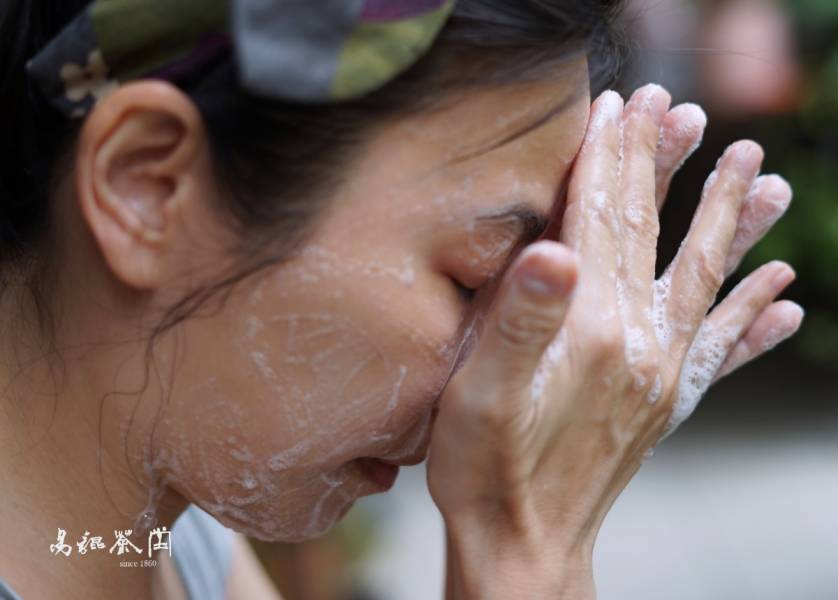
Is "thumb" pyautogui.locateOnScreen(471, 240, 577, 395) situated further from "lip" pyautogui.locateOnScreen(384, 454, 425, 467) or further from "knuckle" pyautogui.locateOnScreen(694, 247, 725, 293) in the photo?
"knuckle" pyautogui.locateOnScreen(694, 247, 725, 293)

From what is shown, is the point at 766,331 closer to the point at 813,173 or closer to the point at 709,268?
the point at 709,268

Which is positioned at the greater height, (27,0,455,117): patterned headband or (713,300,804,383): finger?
(27,0,455,117): patterned headband

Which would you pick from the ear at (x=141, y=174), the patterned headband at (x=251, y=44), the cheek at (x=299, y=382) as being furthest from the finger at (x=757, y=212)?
the ear at (x=141, y=174)

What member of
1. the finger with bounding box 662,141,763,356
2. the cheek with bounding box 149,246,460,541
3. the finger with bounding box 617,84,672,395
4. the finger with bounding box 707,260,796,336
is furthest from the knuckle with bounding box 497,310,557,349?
the finger with bounding box 707,260,796,336

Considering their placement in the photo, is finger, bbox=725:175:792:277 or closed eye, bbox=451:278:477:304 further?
finger, bbox=725:175:792:277

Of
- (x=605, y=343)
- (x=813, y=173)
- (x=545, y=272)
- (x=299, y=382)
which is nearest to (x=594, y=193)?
(x=605, y=343)

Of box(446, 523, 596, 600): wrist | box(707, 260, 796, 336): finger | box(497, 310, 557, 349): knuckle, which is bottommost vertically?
box(446, 523, 596, 600): wrist

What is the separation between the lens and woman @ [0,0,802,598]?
2.99 feet

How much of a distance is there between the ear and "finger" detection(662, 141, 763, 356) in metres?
0.60

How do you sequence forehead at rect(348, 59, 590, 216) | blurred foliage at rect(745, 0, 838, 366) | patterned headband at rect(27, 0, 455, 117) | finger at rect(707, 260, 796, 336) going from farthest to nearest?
blurred foliage at rect(745, 0, 838, 366) → finger at rect(707, 260, 796, 336) → forehead at rect(348, 59, 590, 216) → patterned headband at rect(27, 0, 455, 117)

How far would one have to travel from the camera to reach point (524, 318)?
2.91 feet

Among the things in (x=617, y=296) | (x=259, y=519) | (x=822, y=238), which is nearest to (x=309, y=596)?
(x=259, y=519)

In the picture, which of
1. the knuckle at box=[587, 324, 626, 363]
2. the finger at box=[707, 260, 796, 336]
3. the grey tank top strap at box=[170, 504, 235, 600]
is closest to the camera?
the knuckle at box=[587, 324, 626, 363]

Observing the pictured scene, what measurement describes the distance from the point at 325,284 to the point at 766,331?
63 centimetres
